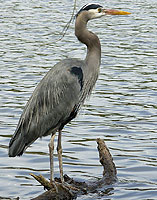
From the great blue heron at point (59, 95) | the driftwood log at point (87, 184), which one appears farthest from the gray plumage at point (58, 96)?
the driftwood log at point (87, 184)

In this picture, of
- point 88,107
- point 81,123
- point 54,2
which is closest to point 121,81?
point 88,107

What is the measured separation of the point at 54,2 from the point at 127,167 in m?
20.3

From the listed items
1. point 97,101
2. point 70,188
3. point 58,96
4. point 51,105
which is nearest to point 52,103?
point 51,105

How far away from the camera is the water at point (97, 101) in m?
8.95

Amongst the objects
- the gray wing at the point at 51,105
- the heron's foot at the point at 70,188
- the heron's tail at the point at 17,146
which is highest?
the gray wing at the point at 51,105

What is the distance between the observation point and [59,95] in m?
8.12

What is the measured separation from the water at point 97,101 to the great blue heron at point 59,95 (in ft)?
A: 2.96

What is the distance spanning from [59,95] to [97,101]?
4.86 meters

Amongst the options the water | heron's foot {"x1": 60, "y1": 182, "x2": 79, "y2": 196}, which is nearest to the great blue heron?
heron's foot {"x1": 60, "y1": 182, "x2": 79, "y2": 196}

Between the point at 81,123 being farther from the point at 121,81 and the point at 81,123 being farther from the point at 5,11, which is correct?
the point at 5,11

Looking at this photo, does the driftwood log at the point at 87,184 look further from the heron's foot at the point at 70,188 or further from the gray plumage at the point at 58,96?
the gray plumage at the point at 58,96

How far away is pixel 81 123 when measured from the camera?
1157 cm

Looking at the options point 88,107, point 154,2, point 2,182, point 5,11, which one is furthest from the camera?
point 154,2

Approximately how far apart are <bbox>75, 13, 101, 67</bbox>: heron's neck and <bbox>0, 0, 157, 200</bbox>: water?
184 cm
